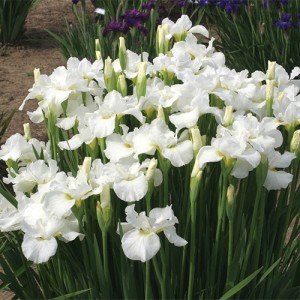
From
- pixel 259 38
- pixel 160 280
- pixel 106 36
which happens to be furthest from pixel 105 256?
pixel 259 38

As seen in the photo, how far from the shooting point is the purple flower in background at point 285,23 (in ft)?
12.9

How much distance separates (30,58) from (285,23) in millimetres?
2433

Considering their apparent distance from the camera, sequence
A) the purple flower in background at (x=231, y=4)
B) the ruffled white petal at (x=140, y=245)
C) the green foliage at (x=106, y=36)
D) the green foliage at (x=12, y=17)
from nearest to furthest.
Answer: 1. the ruffled white petal at (x=140, y=245)
2. the green foliage at (x=106, y=36)
3. the purple flower in background at (x=231, y=4)
4. the green foliage at (x=12, y=17)

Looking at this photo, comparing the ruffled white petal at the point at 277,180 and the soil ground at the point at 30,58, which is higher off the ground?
the ruffled white petal at the point at 277,180

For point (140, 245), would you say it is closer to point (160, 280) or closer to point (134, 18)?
point (160, 280)

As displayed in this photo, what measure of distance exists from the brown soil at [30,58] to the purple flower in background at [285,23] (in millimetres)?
1502

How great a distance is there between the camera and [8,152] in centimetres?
200

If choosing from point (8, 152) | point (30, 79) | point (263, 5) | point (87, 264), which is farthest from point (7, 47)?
point (87, 264)

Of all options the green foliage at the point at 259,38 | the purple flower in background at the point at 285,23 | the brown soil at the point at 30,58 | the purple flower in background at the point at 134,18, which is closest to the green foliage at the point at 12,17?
the brown soil at the point at 30,58

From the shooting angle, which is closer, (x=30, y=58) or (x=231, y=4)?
(x=231, y=4)

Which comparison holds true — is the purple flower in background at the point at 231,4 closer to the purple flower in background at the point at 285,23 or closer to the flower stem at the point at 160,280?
the purple flower in background at the point at 285,23

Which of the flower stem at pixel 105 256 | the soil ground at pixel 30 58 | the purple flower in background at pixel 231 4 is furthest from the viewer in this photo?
the soil ground at pixel 30 58

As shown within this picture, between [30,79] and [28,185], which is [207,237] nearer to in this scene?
[28,185]

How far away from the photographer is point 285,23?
3939 millimetres
